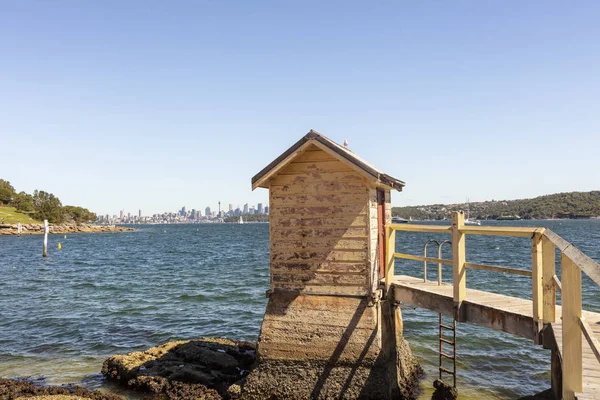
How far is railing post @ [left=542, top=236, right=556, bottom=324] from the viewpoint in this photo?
22.1 ft

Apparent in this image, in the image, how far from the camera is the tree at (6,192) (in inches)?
4413

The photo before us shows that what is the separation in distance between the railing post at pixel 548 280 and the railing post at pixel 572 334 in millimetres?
2375

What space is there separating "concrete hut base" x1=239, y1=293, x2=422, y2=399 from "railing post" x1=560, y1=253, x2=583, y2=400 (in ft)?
17.4

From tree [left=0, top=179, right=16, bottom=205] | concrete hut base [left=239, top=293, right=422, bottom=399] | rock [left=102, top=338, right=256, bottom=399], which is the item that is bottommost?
rock [left=102, top=338, right=256, bottom=399]

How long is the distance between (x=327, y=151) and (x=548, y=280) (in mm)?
4632

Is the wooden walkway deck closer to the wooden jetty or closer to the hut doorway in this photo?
the wooden jetty

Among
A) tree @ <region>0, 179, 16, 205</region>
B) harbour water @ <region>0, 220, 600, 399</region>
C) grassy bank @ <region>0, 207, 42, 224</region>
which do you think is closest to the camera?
harbour water @ <region>0, 220, 600, 399</region>

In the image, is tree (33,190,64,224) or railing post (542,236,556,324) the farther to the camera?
tree (33,190,64,224)

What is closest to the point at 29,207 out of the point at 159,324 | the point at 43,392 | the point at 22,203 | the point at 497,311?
the point at 22,203

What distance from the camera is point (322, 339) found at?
9719mm

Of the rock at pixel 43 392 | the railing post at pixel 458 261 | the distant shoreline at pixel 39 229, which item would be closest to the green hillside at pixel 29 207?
the distant shoreline at pixel 39 229

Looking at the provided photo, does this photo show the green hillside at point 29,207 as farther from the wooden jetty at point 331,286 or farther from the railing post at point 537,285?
the railing post at point 537,285

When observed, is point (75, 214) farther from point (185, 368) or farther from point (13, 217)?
point (185, 368)

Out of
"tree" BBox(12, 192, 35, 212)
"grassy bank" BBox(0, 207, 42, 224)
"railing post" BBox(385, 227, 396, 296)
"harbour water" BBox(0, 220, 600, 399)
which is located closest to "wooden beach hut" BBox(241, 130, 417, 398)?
"railing post" BBox(385, 227, 396, 296)
